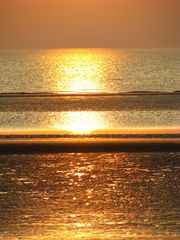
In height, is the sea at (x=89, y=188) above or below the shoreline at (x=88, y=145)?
below

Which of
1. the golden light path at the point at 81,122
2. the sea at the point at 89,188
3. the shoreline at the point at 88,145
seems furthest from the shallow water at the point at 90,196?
the golden light path at the point at 81,122

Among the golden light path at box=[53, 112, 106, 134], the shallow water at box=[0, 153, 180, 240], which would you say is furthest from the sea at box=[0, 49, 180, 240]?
the golden light path at box=[53, 112, 106, 134]

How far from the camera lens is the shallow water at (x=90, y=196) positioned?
9781mm

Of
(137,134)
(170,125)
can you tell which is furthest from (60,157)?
(170,125)

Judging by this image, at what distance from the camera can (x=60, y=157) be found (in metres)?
15.9

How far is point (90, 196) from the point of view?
466 inches

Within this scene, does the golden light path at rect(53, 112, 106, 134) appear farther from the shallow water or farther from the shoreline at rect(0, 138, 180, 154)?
the shallow water

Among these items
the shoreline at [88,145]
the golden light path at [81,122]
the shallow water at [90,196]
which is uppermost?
the golden light path at [81,122]

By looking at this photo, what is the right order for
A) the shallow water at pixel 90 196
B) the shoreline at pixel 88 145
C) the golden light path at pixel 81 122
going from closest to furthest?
the shallow water at pixel 90 196 < the shoreline at pixel 88 145 < the golden light path at pixel 81 122

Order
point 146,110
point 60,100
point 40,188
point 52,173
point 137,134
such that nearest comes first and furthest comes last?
point 40,188 → point 52,173 → point 137,134 → point 146,110 → point 60,100

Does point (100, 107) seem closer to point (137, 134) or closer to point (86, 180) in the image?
point (137, 134)

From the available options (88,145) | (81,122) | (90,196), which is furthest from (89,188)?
(81,122)

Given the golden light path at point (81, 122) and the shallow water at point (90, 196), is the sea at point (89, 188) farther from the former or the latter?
the golden light path at point (81, 122)

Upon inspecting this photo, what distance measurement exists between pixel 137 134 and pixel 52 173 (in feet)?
22.5
